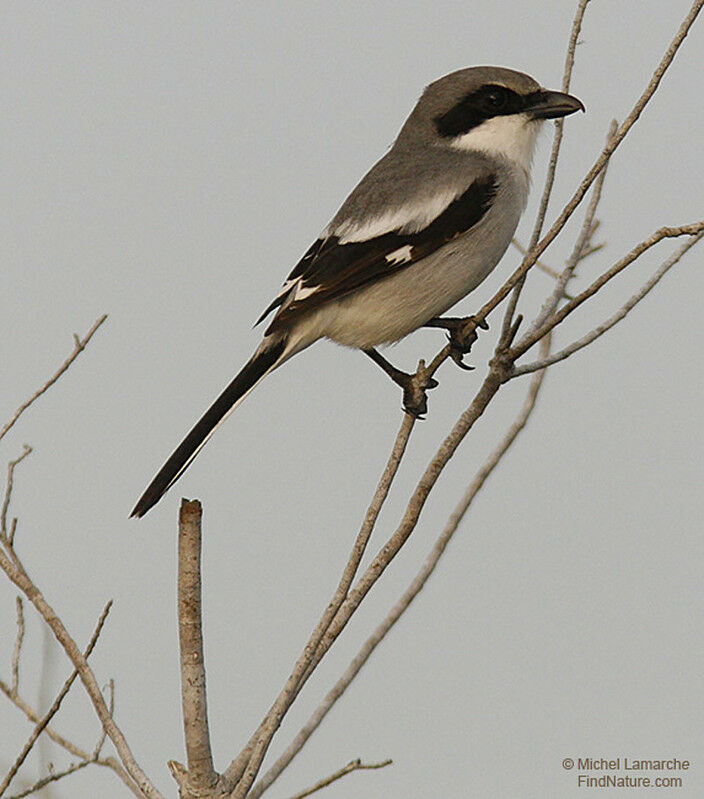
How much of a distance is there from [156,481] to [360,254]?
87cm

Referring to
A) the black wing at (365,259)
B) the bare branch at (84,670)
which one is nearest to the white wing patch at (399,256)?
the black wing at (365,259)

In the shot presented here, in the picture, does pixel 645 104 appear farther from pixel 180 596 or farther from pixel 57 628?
pixel 57 628

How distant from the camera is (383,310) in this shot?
3178mm

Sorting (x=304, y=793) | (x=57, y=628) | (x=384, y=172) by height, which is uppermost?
(x=384, y=172)

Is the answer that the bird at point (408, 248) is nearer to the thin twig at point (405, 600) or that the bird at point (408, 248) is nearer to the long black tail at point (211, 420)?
the long black tail at point (211, 420)

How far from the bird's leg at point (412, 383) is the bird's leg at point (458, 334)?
0.11 meters

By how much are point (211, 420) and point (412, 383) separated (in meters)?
0.54

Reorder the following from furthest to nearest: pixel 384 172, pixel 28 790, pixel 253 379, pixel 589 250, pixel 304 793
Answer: pixel 384 172 → pixel 253 379 → pixel 589 250 → pixel 28 790 → pixel 304 793

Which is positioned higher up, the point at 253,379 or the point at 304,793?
the point at 253,379

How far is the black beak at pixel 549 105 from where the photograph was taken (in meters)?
3.44

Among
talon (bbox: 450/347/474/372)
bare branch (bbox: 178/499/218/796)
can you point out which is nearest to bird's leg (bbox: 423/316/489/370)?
talon (bbox: 450/347/474/372)

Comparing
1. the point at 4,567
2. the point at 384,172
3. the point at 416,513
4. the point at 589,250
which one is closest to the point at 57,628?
the point at 4,567

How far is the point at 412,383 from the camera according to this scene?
2920mm

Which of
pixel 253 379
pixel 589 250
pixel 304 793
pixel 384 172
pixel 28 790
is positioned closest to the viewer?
pixel 304 793
